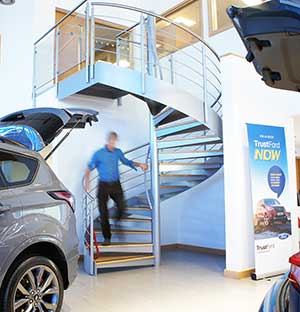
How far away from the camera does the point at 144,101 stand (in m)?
6.04

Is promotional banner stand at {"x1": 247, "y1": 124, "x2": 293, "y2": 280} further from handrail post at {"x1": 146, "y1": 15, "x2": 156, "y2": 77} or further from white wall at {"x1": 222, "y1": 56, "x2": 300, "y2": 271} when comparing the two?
handrail post at {"x1": 146, "y1": 15, "x2": 156, "y2": 77}

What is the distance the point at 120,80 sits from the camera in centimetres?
476

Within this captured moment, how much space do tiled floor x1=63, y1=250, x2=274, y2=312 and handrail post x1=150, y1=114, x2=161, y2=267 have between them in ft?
1.23

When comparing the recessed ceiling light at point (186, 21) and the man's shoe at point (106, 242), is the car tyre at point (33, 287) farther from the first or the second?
the recessed ceiling light at point (186, 21)

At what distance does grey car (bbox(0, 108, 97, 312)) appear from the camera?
2.53 metres

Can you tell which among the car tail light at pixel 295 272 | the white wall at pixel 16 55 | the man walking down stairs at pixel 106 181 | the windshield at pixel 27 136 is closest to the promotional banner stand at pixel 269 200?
the man walking down stairs at pixel 106 181

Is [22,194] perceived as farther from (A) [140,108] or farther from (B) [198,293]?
(A) [140,108]

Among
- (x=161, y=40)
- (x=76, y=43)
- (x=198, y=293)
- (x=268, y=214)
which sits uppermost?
(x=161, y=40)

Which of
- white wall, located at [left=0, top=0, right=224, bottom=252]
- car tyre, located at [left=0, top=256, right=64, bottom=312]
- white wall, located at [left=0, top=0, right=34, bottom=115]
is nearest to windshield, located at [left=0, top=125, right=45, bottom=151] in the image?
car tyre, located at [left=0, top=256, right=64, bottom=312]

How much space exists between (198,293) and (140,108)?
12.5 feet

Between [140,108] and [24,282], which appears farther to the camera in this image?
[140,108]

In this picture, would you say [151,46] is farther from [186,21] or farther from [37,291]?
[37,291]

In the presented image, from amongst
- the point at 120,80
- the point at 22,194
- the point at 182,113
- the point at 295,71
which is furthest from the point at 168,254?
the point at 295,71

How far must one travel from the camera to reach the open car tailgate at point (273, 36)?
1.45 m
